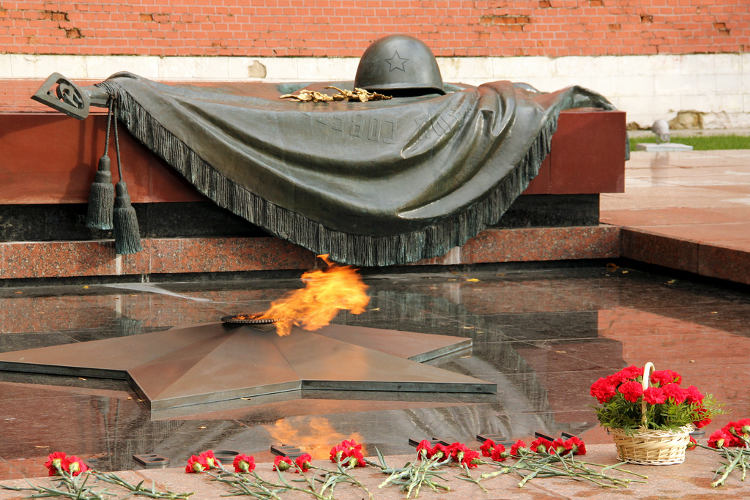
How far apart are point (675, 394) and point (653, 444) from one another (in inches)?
4.8

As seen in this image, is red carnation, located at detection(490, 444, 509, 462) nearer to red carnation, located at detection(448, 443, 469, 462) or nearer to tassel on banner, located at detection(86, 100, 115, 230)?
red carnation, located at detection(448, 443, 469, 462)

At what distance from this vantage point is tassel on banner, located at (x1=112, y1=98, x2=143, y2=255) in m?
5.55

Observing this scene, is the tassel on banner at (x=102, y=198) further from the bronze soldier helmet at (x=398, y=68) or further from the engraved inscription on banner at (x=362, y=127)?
the bronze soldier helmet at (x=398, y=68)

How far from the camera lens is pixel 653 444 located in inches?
98.0

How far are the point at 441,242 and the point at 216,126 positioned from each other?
136 cm

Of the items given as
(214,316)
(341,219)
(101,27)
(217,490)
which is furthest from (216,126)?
(101,27)

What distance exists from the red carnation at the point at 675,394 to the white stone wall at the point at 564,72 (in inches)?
386

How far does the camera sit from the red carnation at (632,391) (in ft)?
8.22

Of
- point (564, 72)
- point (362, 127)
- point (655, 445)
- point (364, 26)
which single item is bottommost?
point (655, 445)

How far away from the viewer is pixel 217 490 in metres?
2.34

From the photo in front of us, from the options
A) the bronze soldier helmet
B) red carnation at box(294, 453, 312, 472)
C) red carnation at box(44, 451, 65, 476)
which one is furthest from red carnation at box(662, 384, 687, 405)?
the bronze soldier helmet

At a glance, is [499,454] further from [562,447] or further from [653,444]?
[653,444]

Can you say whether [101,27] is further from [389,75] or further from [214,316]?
[214,316]

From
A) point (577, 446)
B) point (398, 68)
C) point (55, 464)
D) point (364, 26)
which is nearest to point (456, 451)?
point (577, 446)
